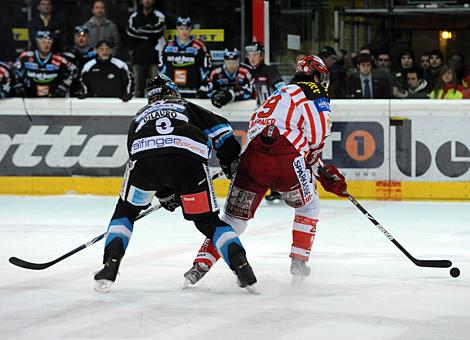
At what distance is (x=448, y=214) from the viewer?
29.8 feet

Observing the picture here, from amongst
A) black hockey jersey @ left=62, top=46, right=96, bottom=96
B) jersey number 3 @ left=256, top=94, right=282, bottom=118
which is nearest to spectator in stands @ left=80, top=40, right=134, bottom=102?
black hockey jersey @ left=62, top=46, right=96, bottom=96

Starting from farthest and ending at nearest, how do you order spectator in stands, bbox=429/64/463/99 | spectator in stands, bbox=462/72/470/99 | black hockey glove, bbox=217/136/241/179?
spectator in stands, bbox=429/64/463/99 → spectator in stands, bbox=462/72/470/99 → black hockey glove, bbox=217/136/241/179

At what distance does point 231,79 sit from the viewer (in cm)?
1047

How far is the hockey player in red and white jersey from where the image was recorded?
593 cm

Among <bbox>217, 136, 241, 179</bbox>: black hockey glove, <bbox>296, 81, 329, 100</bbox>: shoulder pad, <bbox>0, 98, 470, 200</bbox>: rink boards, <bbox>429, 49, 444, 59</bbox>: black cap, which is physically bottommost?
<bbox>0, 98, 470, 200</bbox>: rink boards

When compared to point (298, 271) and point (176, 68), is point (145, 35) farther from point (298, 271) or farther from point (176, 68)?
point (298, 271)

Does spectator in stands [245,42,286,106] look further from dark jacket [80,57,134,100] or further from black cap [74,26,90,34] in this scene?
black cap [74,26,90,34]

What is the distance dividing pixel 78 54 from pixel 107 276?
6066 millimetres

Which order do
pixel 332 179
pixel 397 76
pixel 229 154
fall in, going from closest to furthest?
pixel 229 154 < pixel 332 179 < pixel 397 76

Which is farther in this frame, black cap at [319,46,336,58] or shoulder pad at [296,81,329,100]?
black cap at [319,46,336,58]

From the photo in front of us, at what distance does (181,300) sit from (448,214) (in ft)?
13.5

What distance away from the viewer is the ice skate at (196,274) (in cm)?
584

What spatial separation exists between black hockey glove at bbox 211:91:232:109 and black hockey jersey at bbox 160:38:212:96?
807mm

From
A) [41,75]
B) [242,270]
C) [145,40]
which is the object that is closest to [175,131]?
[242,270]
